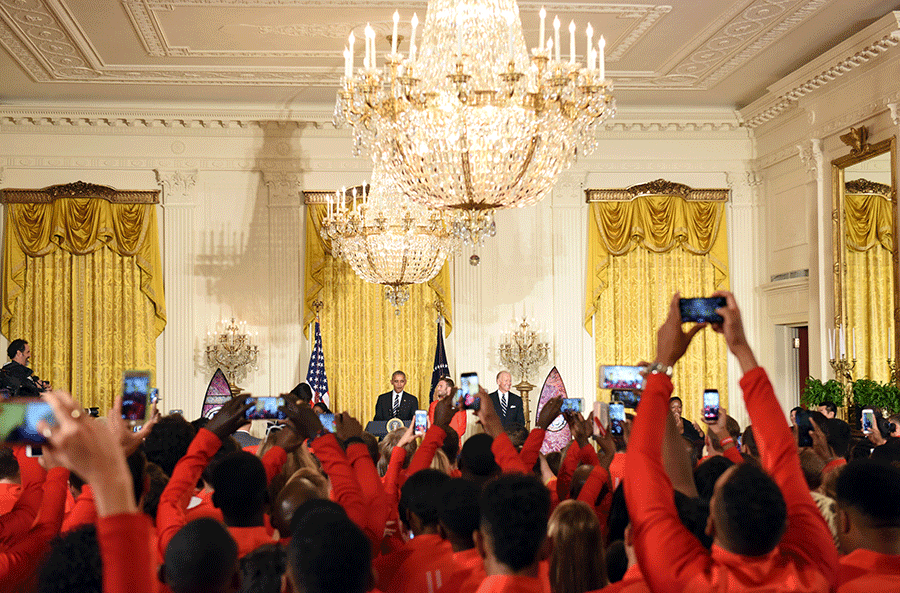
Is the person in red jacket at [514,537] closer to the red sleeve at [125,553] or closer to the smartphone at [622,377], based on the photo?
the red sleeve at [125,553]

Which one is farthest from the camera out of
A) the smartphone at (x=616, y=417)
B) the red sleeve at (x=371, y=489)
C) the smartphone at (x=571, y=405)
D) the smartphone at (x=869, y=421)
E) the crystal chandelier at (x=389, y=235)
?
the crystal chandelier at (x=389, y=235)

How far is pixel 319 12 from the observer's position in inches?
399

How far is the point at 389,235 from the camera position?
999 cm

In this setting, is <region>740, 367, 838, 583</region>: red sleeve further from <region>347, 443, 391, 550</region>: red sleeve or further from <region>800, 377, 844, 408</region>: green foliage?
<region>800, 377, 844, 408</region>: green foliage

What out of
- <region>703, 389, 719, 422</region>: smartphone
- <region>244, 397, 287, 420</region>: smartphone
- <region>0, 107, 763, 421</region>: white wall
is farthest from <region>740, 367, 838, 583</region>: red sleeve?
<region>0, 107, 763, 421</region>: white wall

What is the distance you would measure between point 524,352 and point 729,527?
35.5ft

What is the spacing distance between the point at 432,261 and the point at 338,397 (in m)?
3.45

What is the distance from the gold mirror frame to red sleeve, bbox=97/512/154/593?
9.84m

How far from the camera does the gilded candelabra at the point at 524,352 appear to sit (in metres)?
13.0

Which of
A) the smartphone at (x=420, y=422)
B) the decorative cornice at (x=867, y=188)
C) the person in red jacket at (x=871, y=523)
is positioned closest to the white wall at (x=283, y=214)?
the decorative cornice at (x=867, y=188)

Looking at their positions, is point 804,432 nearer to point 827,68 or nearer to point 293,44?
point 827,68

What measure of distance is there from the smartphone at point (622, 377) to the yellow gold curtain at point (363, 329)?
9.43 meters

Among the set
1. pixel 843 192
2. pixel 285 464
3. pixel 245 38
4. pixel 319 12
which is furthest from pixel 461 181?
pixel 843 192

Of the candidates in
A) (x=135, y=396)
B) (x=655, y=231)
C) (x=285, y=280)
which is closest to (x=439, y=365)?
(x=285, y=280)
